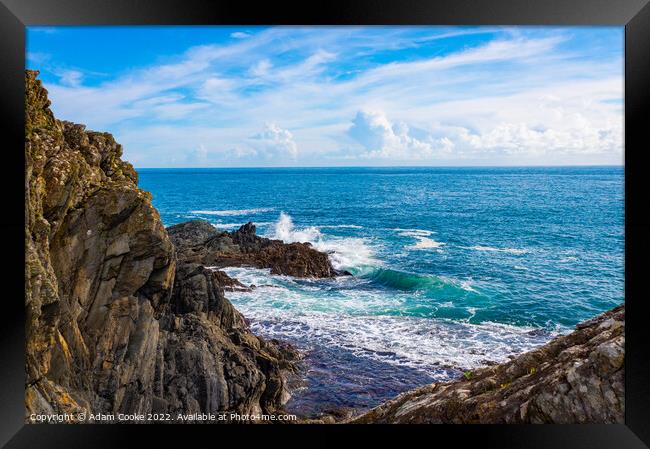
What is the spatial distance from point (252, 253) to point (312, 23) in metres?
17.4

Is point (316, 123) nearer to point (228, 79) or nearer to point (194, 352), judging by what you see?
point (228, 79)

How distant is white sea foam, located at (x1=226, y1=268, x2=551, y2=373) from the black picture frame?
653 cm

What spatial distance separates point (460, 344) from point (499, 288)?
6.12 m

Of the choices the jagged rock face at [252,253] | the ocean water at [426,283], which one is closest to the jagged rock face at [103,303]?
the ocean water at [426,283]

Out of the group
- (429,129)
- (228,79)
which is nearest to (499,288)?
(429,129)

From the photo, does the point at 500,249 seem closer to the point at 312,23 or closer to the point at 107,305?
the point at 107,305

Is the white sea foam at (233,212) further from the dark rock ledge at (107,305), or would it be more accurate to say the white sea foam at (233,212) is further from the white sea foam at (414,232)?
the dark rock ledge at (107,305)

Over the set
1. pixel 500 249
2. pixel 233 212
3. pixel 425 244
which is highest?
pixel 233 212

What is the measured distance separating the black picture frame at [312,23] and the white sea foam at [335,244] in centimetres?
1658

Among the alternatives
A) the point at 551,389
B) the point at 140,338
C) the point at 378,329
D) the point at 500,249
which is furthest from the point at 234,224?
the point at 551,389

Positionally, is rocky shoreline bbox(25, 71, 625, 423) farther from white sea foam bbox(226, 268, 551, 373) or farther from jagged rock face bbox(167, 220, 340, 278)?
jagged rock face bbox(167, 220, 340, 278)

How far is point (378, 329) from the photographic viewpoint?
46.7ft

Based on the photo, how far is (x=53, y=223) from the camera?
22.2 ft

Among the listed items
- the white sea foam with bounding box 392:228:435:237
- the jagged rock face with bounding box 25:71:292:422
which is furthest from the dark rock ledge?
the white sea foam with bounding box 392:228:435:237
